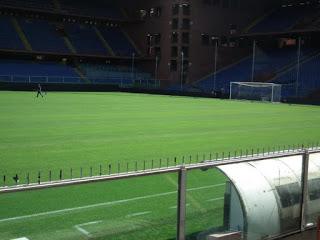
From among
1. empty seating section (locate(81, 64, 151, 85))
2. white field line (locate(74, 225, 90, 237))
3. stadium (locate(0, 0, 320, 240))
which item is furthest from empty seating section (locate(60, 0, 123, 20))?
white field line (locate(74, 225, 90, 237))

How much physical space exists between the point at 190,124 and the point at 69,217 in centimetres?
1780

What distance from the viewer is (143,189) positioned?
7.18 metres

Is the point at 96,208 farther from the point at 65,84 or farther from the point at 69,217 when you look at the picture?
the point at 65,84

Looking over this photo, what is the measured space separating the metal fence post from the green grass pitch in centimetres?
34

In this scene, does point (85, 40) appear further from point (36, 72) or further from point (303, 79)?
point (303, 79)

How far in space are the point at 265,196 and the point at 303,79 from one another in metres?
51.9

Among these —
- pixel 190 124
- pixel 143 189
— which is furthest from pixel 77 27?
pixel 143 189

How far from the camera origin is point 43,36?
6731cm

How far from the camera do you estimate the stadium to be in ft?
18.7

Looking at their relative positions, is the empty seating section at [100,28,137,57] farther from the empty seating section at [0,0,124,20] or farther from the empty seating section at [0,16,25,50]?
the empty seating section at [0,16,25,50]

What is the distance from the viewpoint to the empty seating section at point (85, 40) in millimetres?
69125

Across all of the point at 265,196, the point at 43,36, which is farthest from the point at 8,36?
the point at 265,196

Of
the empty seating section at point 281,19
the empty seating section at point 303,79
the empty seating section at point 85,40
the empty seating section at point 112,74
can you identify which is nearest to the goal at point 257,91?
the empty seating section at point 303,79

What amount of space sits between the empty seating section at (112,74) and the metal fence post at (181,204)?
60675 millimetres
